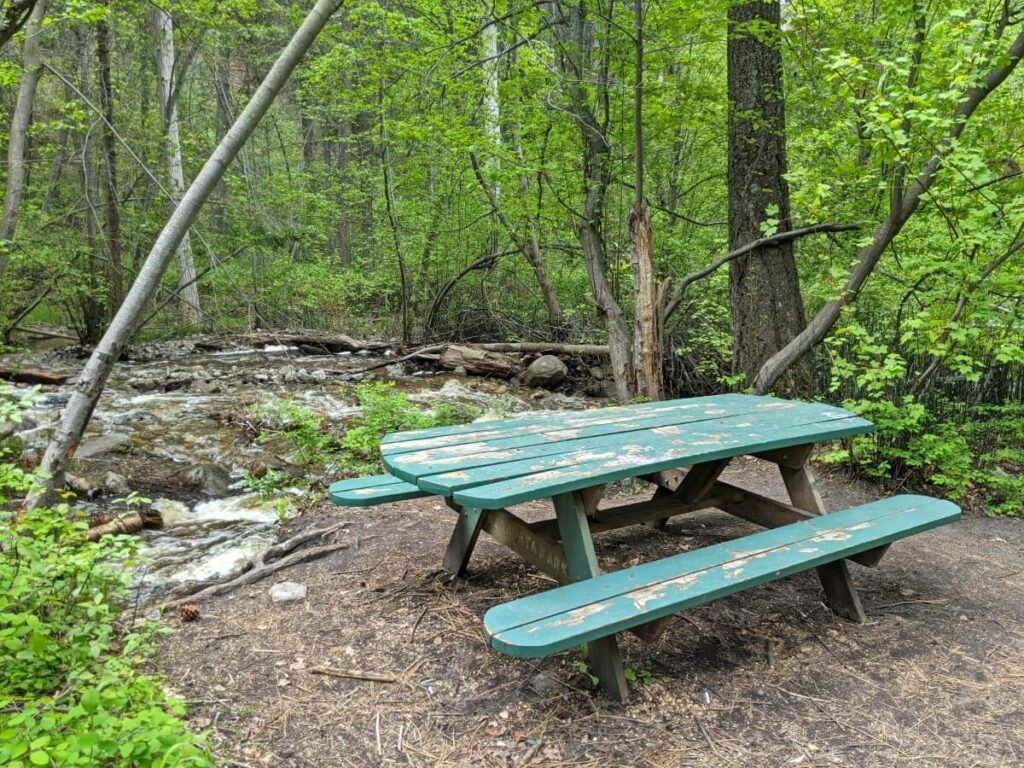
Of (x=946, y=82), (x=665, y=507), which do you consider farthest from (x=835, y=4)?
(x=665, y=507)

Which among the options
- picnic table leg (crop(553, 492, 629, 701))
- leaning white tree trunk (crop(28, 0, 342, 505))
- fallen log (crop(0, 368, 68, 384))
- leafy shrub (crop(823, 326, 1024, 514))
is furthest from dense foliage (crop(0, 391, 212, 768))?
fallen log (crop(0, 368, 68, 384))

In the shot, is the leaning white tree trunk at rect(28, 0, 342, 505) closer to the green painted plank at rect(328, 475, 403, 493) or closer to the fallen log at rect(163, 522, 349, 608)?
the fallen log at rect(163, 522, 349, 608)

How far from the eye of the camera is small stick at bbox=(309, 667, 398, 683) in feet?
7.60

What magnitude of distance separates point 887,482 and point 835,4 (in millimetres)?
3823

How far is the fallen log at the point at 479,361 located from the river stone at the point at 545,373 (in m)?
0.41

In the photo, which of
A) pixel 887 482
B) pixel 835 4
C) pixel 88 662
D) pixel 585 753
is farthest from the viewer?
pixel 835 4

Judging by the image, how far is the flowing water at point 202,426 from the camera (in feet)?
13.6

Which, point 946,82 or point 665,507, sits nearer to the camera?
point 665,507

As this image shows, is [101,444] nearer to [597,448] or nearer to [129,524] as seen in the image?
[129,524]

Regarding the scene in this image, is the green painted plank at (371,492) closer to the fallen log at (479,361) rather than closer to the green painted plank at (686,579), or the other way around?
the green painted plank at (686,579)

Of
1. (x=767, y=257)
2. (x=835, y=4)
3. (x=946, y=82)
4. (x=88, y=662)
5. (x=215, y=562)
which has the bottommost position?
(x=215, y=562)

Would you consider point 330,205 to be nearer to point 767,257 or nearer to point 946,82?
point 767,257

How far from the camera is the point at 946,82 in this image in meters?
3.91

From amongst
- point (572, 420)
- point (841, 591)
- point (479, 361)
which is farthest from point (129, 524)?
point (479, 361)
